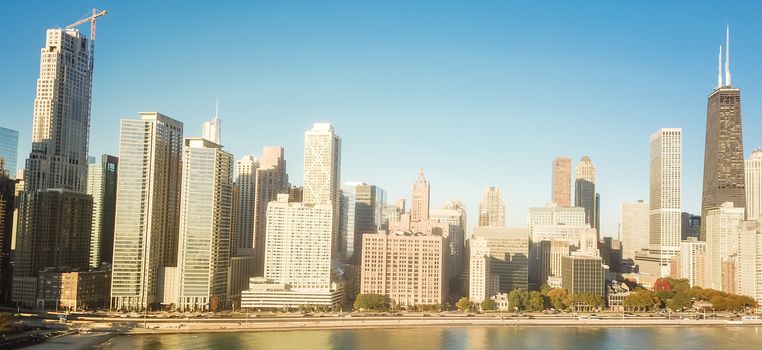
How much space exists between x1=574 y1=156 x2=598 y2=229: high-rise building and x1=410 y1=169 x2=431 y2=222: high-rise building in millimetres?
55781

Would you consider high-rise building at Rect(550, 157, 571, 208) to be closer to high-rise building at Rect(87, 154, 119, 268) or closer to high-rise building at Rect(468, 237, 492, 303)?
high-rise building at Rect(468, 237, 492, 303)

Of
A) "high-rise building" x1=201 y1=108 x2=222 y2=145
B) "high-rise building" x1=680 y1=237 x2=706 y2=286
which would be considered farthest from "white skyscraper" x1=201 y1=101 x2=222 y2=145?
"high-rise building" x1=680 y1=237 x2=706 y2=286

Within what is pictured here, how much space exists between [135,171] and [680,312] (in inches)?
2686

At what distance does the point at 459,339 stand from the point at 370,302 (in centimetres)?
1926

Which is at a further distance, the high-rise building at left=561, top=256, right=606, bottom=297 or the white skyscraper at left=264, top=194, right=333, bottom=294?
the high-rise building at left=561, top=256, right=606, bottom=297

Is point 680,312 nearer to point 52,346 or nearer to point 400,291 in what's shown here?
point 400,291

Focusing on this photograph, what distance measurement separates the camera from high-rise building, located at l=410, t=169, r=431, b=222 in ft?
447

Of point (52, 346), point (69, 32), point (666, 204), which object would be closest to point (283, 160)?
point (69, 32)

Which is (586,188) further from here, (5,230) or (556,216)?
(5,230)

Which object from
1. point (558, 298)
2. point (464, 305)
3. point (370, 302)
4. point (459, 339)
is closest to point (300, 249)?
point (370, 302)

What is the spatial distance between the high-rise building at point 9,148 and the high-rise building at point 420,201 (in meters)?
69.2

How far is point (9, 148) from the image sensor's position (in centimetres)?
10844

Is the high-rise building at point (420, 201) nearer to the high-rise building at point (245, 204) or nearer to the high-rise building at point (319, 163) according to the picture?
the high-rise building at point (319, 163)

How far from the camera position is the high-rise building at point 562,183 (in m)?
179
